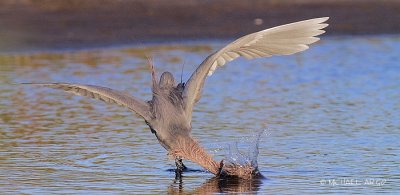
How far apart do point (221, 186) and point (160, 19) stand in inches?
412

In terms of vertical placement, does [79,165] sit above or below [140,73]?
below

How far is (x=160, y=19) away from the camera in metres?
17.4

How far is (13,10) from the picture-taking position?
17125mm

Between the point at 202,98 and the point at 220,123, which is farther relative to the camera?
the point at 202,98

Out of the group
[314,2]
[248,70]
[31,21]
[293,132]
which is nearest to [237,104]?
[293,132]

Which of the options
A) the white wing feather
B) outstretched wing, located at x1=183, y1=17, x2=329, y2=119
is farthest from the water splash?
the white wing feather

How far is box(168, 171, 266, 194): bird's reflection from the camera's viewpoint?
22.9 ft

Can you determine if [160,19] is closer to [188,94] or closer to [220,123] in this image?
[220,123]

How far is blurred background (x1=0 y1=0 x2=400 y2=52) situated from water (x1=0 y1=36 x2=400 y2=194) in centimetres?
59

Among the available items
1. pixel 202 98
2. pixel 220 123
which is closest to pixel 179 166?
pixel 220 123

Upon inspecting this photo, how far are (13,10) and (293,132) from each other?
29.6 feet

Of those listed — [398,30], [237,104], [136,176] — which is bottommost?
[136,176]

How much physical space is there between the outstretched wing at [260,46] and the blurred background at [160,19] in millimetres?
8800

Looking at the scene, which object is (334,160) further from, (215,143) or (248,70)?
(248,70)
